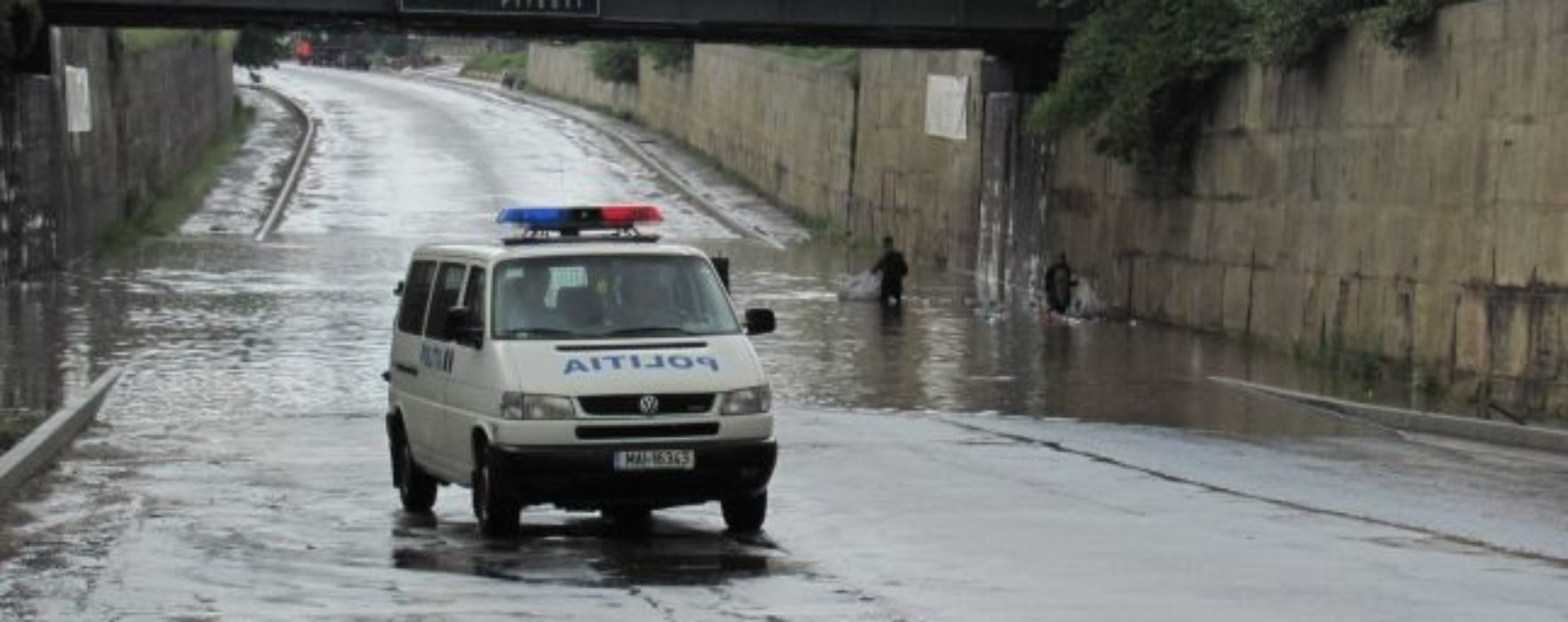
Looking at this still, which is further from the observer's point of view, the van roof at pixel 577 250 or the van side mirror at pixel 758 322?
the van side mirror at pixel 758 322

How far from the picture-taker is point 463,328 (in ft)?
56.4

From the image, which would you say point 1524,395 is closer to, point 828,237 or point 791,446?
point 791,446

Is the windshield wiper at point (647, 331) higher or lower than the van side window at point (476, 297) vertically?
lower

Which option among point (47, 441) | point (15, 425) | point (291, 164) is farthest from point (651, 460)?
point (291, 164)

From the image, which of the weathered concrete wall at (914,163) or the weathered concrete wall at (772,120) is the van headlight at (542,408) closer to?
the weathered concrete wall at (914,163)

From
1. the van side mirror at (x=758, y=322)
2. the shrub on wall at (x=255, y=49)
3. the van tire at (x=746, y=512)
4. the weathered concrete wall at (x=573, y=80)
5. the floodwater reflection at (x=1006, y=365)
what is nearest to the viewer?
the van tire at (x=746, y=512)

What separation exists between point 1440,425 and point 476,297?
43.6ft

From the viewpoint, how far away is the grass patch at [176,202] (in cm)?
6156

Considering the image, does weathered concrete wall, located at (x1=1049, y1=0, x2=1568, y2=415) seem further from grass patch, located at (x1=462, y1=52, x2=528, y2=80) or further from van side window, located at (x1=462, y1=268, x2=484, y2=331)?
grass patch, located at (x1=462, y1=52, x2=528, y2=80)

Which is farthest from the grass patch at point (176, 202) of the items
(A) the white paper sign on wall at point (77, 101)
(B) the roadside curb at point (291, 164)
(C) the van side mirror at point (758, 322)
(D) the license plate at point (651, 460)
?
(D) the license plate at point (651, 460)

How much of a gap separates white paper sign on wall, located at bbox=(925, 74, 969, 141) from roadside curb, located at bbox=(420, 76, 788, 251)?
19.9 feet

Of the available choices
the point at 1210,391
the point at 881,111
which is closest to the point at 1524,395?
the point at 1210,391

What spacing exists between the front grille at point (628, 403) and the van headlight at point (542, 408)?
9 cm

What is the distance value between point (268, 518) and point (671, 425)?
324 centimetres
